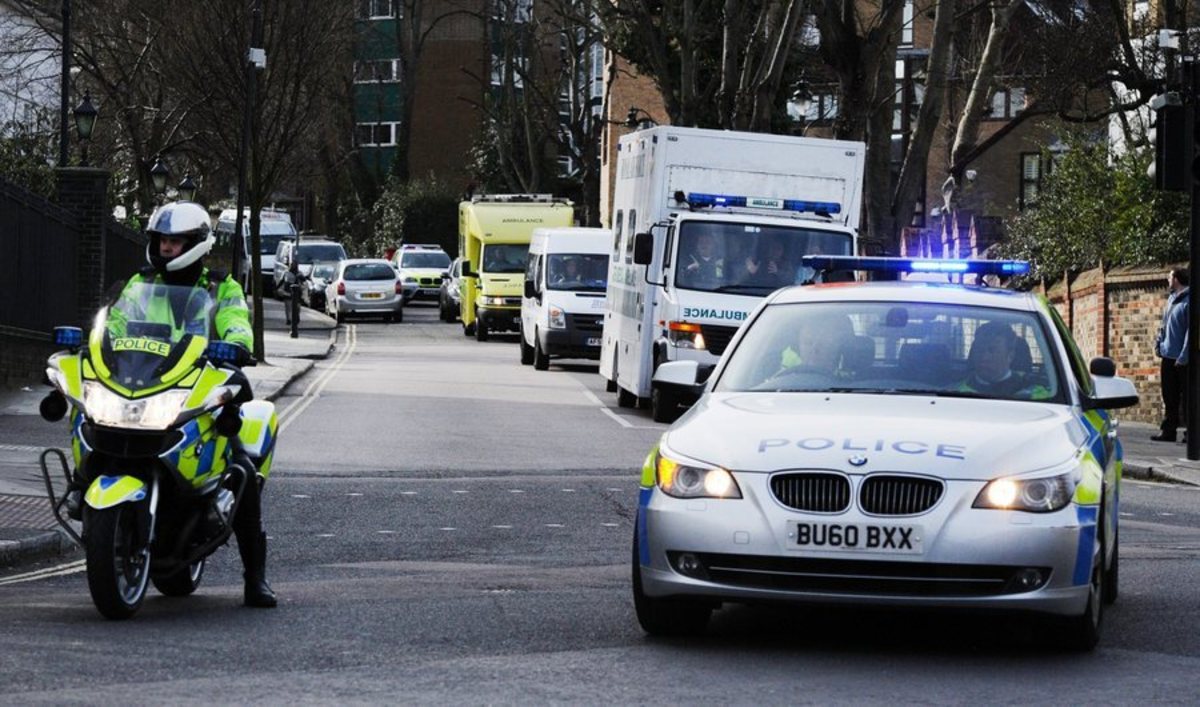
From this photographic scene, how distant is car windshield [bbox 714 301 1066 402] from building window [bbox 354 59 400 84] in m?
82.2

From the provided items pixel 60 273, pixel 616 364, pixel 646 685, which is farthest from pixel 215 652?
pixel 60 273

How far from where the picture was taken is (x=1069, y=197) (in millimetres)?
34531

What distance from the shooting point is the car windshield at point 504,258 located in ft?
162

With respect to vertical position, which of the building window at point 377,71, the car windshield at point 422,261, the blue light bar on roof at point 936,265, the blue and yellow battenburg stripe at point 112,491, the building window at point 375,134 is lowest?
the car windshield at point 422,261

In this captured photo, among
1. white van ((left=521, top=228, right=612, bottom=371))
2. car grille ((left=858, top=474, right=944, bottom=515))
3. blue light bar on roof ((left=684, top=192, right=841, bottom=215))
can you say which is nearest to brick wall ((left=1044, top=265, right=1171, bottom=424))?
blue light bar on roof ((left=684, top=192, right=841, bottom=215))

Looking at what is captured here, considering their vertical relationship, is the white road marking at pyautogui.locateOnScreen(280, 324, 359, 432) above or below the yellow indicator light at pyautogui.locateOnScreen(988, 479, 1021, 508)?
below

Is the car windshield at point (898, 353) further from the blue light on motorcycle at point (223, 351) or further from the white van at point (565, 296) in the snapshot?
the white van at point (565, 296)

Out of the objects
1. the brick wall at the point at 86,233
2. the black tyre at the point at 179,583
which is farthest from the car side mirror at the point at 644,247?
the black tyre at the point at 179,583

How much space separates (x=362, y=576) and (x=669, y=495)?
9.88ft

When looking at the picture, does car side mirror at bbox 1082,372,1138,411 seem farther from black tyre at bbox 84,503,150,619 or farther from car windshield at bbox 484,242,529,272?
car windshield at bbox 484,242,529,272

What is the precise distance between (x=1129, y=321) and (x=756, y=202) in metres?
5.79

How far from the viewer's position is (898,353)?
1003cm

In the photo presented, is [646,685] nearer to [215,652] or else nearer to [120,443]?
[215,652]

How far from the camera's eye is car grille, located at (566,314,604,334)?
37.8 meters
